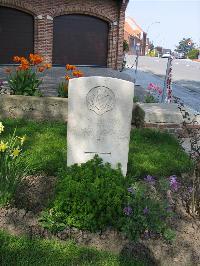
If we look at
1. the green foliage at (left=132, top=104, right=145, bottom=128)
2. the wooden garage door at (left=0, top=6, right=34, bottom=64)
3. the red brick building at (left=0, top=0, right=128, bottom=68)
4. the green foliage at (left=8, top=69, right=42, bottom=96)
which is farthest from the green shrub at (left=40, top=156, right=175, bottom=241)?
the wooden garage door at (left=0, top=6, right=34, bottom=64)

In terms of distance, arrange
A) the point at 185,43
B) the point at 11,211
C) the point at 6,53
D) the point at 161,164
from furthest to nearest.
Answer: the point at 185,43, the point at 6,53, the point at 161,164, the point at 11,211

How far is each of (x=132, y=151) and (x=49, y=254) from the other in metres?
2.85

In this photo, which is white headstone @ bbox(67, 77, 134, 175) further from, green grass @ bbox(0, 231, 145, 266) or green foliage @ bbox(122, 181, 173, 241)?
green grass @ bbox(0, 231, 145, 266)

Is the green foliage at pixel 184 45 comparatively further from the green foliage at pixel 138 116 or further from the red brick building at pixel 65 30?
the green foliage at pixel 138 116

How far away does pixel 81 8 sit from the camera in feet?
59.9

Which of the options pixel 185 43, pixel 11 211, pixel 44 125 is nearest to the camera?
pixel 11 211

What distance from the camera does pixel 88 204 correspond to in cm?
362

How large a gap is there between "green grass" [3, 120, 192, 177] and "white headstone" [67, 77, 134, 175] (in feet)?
2.07

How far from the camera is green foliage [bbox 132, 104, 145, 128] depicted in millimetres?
7088

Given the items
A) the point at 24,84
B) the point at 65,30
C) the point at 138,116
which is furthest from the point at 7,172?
the point at 65,30

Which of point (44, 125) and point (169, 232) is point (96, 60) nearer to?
point (44, 125)

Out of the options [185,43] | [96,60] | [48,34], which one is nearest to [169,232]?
[48,34]

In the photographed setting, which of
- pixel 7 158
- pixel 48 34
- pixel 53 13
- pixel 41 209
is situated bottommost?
pixel 41 209

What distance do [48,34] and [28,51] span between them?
Result: 4.67 ft
